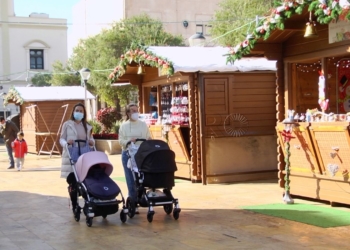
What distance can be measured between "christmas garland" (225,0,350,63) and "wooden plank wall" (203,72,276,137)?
2491 mm

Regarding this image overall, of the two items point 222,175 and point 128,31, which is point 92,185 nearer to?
point 222,175

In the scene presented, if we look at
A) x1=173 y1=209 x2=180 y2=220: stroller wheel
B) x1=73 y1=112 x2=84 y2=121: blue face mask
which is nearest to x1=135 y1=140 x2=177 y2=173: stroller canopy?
x1=173 y1=209 x2=180 y2=220: stroller wheel

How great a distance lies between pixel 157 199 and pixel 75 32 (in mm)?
43215

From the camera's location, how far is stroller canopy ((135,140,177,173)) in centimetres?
791

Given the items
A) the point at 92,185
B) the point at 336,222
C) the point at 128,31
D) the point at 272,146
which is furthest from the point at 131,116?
the point at 128,31

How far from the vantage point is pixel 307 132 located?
880 centimetres

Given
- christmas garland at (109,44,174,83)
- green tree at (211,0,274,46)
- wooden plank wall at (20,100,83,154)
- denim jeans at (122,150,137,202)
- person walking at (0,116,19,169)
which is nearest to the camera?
denim jeans at (122,150,137,202)

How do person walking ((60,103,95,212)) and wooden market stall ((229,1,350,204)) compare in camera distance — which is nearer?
wooden market stall ((229,1,350,204))

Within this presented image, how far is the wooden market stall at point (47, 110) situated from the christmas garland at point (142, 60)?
8161 millimetres

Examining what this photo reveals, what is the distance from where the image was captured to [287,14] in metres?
8.36

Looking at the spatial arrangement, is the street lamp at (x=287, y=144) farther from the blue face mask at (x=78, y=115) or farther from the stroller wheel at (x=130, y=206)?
the blue face mask at (x=78, y=115)

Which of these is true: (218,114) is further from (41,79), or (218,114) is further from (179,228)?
(41,79)

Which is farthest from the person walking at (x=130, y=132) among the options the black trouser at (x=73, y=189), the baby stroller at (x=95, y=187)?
the black trouser at (x=73, y=189)

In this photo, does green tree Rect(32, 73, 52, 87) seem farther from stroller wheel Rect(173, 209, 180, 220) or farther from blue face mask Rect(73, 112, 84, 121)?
stroller wheel Rect(173, 209, 180, 220)
